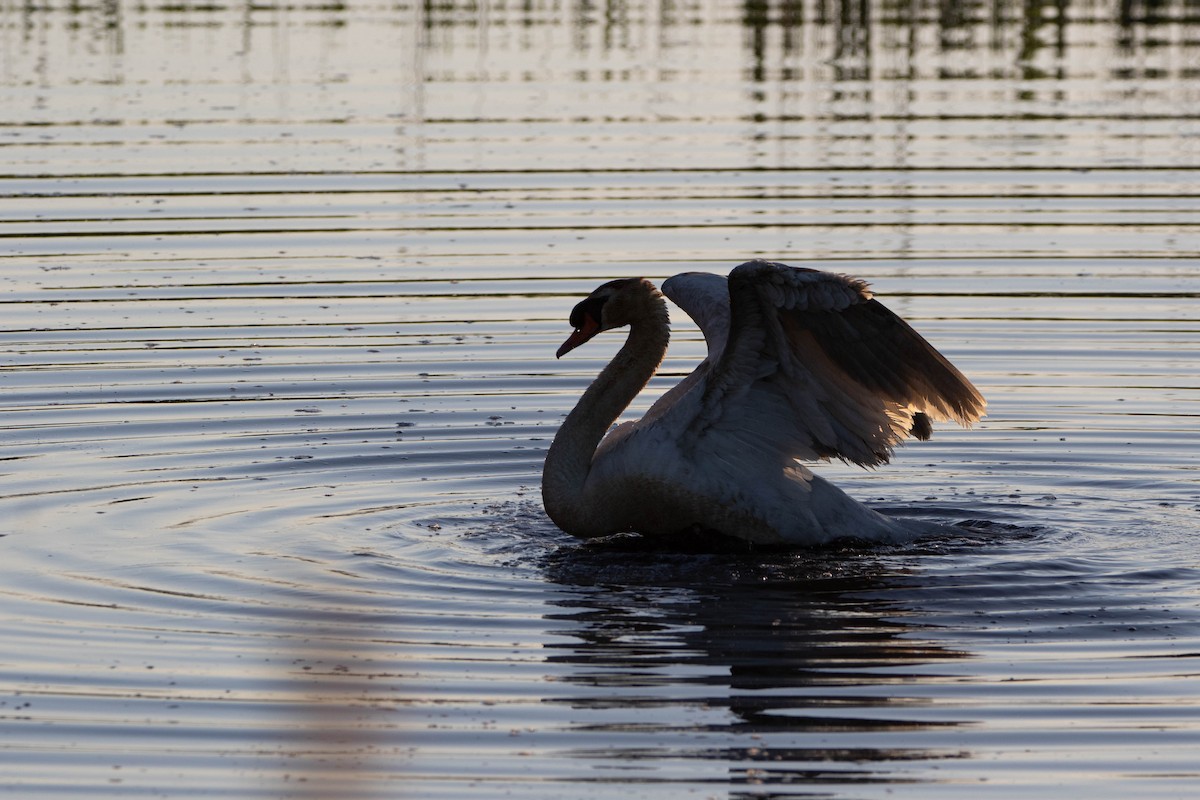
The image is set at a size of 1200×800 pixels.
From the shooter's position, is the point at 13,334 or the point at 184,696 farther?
the point at 13,334

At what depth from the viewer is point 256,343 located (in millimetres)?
12461

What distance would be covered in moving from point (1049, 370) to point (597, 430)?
3.72 meters

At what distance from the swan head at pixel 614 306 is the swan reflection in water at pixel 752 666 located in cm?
103

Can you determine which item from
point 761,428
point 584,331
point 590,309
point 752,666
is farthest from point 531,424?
point 752,666

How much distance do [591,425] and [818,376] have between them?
0.99 metres

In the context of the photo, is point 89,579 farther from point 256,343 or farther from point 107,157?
point 107,157

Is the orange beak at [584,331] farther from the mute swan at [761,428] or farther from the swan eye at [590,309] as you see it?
the mute swan at [761,428]

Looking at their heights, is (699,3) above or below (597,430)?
above

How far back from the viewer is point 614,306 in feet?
30.5

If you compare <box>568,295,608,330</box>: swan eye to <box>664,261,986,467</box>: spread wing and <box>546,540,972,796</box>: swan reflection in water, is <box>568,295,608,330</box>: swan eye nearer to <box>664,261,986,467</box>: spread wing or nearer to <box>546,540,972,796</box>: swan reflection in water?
<box>664,261,986,467</box>: spread wing

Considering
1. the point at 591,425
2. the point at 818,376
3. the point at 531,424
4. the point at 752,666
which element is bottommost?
the point at 752,666

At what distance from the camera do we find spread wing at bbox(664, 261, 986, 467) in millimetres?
8562

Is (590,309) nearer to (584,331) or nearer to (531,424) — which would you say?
(584,331)

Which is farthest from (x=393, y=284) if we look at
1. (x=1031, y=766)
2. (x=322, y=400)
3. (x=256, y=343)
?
(x=1031, y=766)
